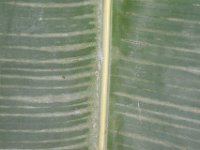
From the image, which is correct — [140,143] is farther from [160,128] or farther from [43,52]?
[43,52]

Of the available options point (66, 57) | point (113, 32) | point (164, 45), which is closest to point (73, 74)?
point (66, 57)

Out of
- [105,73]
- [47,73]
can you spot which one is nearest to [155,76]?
[105,73]

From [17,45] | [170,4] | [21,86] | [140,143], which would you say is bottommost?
[140,143]
